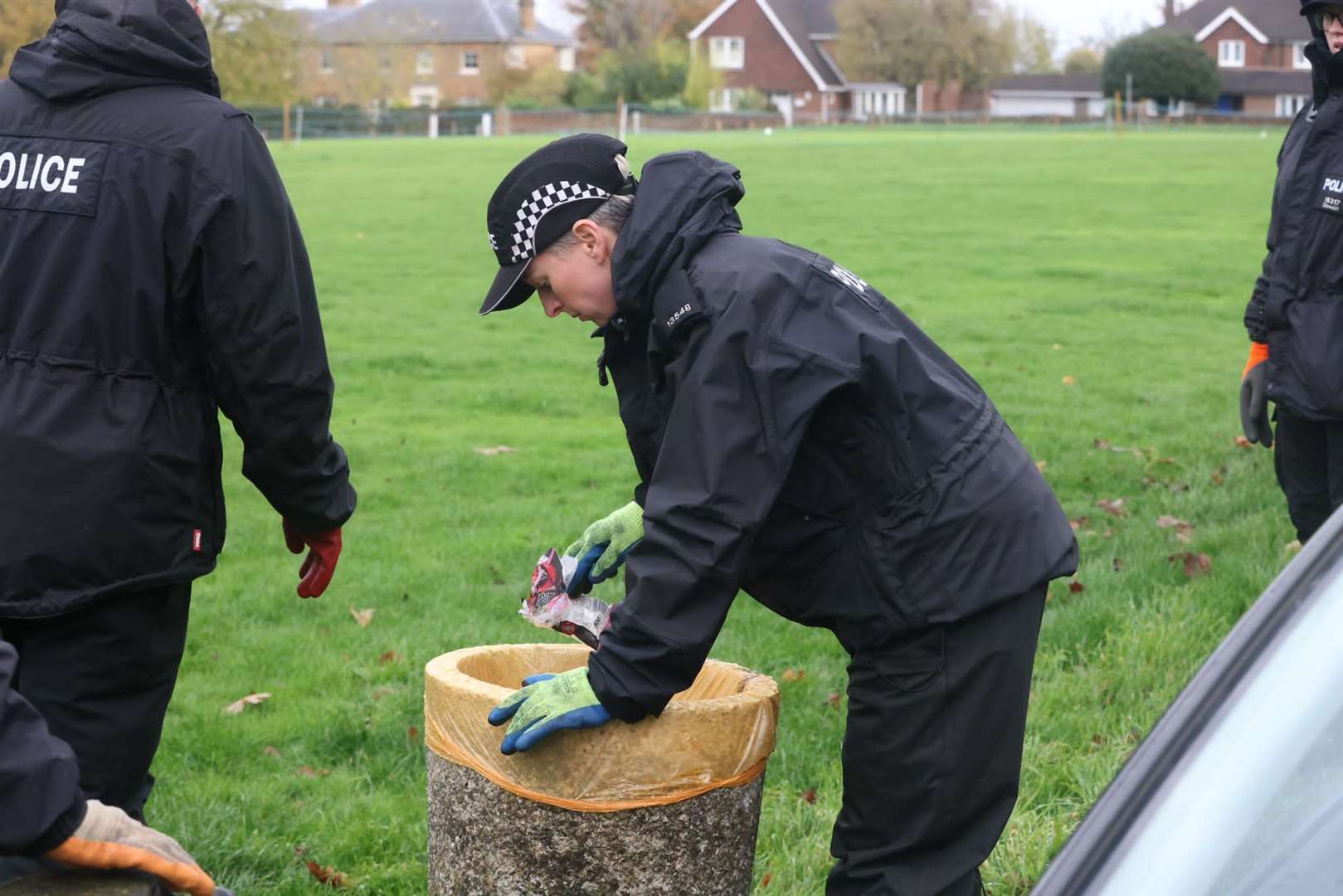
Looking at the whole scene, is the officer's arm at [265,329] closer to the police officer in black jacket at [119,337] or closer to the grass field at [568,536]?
the police officer in black jacket at [119,337]

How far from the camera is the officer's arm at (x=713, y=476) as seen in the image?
2.89 m

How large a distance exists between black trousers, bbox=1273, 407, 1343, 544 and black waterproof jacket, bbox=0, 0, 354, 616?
140 inches

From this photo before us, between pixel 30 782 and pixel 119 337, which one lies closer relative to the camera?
pixel 30 782

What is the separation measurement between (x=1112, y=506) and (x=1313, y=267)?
113 inches

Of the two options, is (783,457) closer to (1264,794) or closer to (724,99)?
(1264,794)

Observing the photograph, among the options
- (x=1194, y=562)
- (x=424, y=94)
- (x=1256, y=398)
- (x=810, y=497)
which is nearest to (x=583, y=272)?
(x=810, y=497)

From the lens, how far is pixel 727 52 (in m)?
103

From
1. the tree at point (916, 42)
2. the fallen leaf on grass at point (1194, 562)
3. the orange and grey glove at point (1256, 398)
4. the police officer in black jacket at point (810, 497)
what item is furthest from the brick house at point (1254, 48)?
the police officer in black jacket at point (810, 497)

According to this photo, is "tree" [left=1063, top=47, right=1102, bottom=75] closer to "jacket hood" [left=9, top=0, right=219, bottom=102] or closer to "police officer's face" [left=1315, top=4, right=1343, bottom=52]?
"police officer's face" [left=1315, top=4, right=1343, bottom=52]

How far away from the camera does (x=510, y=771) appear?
3.26 metres

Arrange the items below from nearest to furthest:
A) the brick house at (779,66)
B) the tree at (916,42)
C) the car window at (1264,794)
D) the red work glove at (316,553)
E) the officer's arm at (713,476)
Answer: the car window at (1264,794), the officer's arm at (713,476), the red work glove at (316,553), the tree at (916,42), the brick house at (779,66)

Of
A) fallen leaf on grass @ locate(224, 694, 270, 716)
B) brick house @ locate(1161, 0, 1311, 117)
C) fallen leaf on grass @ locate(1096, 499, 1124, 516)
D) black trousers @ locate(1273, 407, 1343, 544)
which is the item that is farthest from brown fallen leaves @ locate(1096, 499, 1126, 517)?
brick house @ locate(1161, 0, 1311, 117)

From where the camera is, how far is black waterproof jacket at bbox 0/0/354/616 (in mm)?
3398

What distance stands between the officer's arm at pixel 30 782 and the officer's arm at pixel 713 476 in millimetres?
1041
